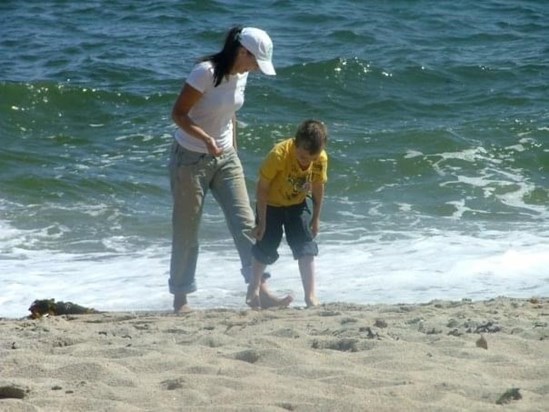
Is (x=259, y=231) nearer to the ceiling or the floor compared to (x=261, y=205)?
nearer to the floor

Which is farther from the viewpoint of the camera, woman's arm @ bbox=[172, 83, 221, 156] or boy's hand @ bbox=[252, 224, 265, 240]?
boy's hand @ bbox=[252, 224, 265, 240]

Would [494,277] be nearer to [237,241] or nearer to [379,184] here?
[237,241]

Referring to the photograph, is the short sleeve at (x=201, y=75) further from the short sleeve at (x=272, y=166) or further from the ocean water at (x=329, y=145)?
the ocean water at (x=329, y=145)

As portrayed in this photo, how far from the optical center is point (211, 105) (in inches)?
259

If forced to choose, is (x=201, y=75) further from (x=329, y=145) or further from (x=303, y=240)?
(x=329, y=145)

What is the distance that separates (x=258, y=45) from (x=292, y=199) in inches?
38.4

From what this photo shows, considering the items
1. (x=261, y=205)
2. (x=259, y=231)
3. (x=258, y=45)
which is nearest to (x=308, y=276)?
(x=259, y=231)

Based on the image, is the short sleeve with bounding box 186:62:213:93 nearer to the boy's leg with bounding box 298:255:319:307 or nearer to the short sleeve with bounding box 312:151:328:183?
the short sleeve with bounding box 312:151:328:183

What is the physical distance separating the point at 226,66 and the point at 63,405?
252cm

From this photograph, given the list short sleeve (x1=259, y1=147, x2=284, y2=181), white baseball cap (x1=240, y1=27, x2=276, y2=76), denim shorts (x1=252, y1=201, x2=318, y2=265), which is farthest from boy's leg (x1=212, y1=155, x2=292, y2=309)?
white baseball cap (x1=240, y1=27, x2=276, y2=76)

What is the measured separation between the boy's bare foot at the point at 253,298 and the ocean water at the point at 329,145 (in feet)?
2.42

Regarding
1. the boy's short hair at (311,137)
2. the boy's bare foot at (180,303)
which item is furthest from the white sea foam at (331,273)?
the boy's short hair at (311,137)

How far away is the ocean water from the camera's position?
8.47 metres

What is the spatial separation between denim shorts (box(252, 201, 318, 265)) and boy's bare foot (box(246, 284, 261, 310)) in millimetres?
193
